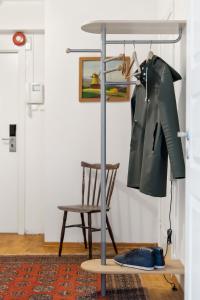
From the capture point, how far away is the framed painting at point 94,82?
13.8 feet

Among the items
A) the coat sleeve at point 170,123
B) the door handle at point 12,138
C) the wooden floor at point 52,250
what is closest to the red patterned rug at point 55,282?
the wooden floor at point 52,250

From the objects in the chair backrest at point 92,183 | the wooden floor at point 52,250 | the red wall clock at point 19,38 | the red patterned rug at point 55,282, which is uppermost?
the red wall clock at point 19,38

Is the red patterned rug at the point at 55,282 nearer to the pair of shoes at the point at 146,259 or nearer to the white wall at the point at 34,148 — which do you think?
the pair of shoes at the point at 146,259

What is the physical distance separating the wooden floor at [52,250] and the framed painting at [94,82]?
1.36 metres

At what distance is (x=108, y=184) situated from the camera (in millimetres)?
4203

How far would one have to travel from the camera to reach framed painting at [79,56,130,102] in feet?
13.8

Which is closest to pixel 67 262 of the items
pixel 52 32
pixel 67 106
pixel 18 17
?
pixel 67 106

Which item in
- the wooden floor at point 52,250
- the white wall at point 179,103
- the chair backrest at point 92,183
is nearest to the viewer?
the white wall at point 179,103

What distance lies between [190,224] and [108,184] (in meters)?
2.12

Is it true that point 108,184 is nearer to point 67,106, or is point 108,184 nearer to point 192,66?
point 67,106

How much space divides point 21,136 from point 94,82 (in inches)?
41.8

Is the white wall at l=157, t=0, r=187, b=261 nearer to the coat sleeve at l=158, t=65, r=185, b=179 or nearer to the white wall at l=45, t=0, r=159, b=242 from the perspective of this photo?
the coat sleeve at l=158, t=65, r=185, b=179

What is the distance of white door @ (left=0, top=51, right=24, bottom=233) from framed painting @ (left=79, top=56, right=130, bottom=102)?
2.89 ft

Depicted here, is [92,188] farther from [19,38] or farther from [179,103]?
[19,38]
